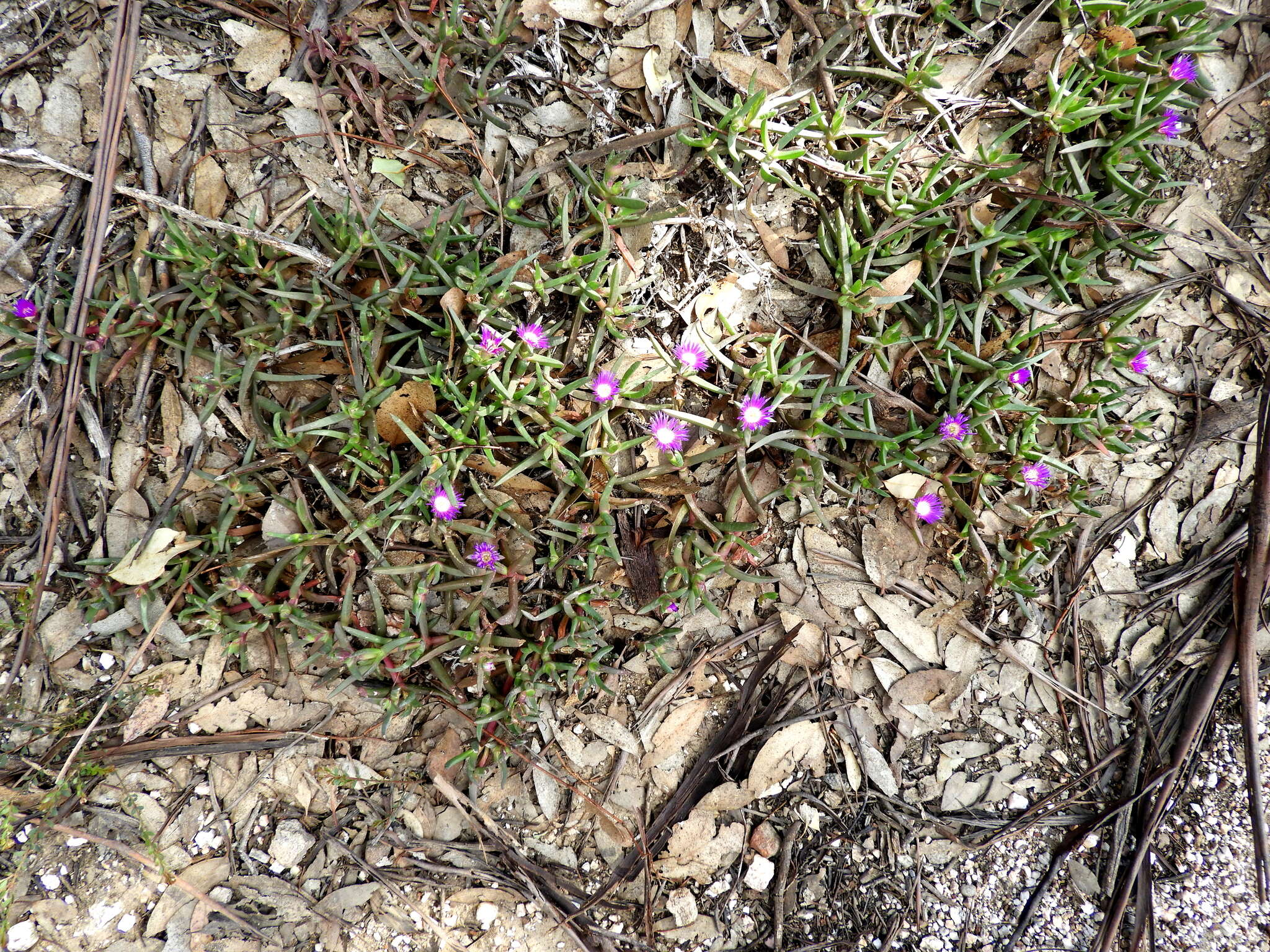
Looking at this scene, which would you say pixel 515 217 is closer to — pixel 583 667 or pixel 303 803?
pixel 583 667

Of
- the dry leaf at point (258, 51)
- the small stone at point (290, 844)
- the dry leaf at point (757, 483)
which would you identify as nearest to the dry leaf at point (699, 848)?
the dry leaf at point (757, 483)

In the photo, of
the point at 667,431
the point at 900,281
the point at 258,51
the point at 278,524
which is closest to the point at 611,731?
the point at 667,431

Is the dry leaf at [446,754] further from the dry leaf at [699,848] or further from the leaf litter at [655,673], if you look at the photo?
the dry leaf at [699,848]

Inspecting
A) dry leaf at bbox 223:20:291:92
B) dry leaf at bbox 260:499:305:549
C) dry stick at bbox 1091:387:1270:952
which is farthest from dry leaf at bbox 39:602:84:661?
dry stick at bbox 1091:387:1270:952

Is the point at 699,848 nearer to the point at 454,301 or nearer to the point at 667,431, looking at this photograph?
the point at 667,431

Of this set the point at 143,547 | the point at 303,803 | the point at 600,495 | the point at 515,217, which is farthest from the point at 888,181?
the point at 303,803

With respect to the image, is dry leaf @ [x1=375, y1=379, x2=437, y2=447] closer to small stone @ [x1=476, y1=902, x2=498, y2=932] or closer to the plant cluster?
the plant cluster
